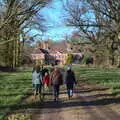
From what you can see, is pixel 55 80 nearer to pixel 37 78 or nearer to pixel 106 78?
pixel 37 78

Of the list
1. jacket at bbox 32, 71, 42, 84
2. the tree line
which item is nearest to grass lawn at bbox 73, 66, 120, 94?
jacket at bbox 32, 71, 42, 84

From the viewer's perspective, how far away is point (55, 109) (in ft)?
66.0

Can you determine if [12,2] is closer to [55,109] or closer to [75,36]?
[55,109]

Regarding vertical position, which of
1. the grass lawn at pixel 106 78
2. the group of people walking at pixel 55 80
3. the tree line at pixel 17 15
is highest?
the tree line at pixel 17 15

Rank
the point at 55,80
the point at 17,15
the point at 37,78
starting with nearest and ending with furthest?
the point at 55,80, the point at 37,78, the point at 17,15

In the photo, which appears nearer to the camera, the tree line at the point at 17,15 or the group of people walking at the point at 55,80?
the group of people walking at the point at 55,80

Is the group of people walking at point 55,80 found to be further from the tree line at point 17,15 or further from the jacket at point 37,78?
the tree line at point 17,15

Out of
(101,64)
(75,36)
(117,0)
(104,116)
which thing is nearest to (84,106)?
(104,116)

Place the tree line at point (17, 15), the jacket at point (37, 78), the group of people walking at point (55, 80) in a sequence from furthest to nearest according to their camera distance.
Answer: the tree line at point (17, 15) → the jacket at point (37, 78) → the group of people walking at point (55, 80)

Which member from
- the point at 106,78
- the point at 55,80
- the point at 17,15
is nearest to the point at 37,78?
the point at 55,80

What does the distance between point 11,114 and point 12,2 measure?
647 inches

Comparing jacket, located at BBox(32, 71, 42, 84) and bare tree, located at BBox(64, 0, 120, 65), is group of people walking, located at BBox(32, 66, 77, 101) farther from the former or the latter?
bare tree, located at BBox(64, 0, 120, 65)

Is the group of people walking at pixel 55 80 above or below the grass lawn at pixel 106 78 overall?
above

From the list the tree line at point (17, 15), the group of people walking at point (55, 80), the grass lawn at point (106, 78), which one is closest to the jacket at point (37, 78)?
the group of people walking at point (55, 80)
